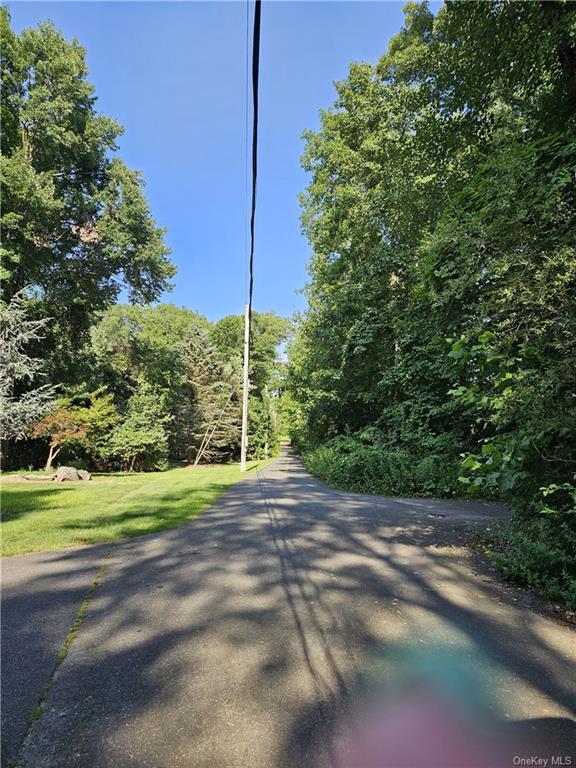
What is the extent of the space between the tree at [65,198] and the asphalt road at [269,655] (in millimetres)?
16466

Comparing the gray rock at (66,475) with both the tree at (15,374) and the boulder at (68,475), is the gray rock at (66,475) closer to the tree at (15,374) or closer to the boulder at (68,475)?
the boulder at (68,475)

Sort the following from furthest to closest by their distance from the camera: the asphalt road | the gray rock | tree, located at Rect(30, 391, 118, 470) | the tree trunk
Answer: the tree trunk
tree, located at Rect(30, 391, 118, 470)
the gray rock
the asphalt road

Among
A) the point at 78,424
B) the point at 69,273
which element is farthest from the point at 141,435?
the point at 69,273

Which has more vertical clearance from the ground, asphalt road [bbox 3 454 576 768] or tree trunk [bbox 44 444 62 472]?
tree trunk [bbox 44 444 62 472]

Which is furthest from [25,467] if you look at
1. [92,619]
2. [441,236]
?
[441,236]

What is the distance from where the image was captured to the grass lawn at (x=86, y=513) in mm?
5492

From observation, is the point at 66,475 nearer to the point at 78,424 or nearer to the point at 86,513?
the point at 78,424

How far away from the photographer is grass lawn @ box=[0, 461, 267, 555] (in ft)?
18.0

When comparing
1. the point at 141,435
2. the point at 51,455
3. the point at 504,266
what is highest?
the point at 504,266

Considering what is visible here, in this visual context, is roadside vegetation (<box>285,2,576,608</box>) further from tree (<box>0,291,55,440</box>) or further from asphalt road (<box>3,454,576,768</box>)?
tree (<box>0,291,55,440</box>)

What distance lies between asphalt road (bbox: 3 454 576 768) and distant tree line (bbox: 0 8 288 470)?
14.4 m

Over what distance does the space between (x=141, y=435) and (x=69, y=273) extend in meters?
8.84

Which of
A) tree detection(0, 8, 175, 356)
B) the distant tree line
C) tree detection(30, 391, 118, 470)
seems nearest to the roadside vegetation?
tree detection(30, 391, 118, 470)

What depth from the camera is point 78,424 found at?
1811 centimetres
